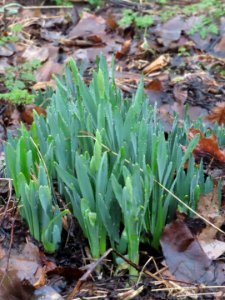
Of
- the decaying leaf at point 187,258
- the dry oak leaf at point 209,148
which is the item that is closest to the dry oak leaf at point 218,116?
the dry oak leaf at point 209,148

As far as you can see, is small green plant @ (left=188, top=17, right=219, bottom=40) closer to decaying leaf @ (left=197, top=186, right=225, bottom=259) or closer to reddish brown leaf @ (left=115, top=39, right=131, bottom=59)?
reddish brown leaf @ (left=115, top=39, right=131, bottom=59)

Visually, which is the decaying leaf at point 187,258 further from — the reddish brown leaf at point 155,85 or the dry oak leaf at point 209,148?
the reddish brown leaf at point 155,85

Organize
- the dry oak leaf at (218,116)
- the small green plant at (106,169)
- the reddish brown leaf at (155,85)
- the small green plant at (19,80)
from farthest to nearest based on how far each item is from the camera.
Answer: the reddish brown leaf at (155,85) → the small green plant at (19,80) → the dry oak leaf at (218,116) → the small green plant at (106,169)

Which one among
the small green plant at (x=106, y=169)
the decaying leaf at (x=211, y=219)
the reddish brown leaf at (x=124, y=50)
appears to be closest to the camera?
the small green plant at (x=106, y=169)

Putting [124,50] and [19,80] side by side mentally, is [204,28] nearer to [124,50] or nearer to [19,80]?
[124,50]

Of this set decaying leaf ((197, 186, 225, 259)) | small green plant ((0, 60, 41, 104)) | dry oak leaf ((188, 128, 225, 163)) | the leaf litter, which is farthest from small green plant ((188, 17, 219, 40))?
decaying leaf ((197, 186, 225, 259))

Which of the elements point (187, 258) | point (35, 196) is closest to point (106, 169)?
point (35, 196)
